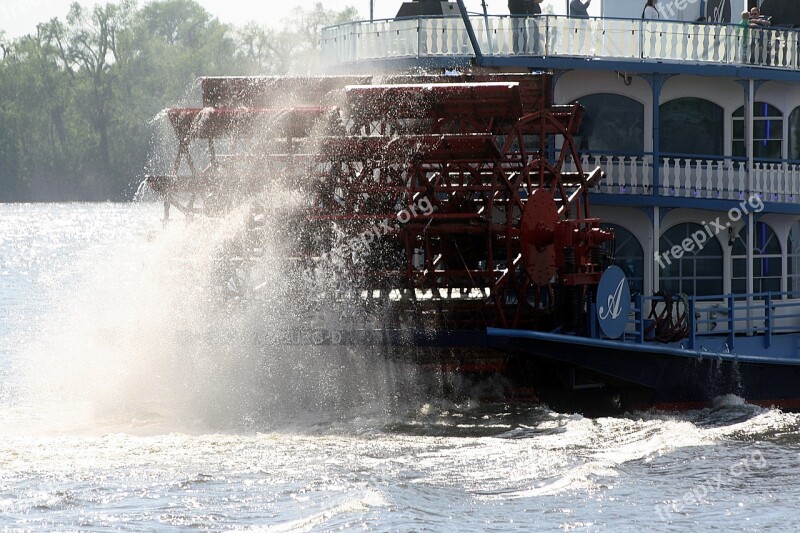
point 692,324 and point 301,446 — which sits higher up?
point 692,324

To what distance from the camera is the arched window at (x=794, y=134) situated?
13.9m

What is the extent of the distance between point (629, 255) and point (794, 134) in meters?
2.18

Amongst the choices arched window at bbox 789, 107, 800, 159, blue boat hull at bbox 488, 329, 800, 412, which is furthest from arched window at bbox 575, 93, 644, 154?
blue boat hull at bbox 488, 329, 800, 412

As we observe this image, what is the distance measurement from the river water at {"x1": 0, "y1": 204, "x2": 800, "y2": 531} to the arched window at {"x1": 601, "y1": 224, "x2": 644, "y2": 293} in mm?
1588

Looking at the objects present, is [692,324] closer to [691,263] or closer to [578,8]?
[691,263]

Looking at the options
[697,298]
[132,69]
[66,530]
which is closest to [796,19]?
[697,298]

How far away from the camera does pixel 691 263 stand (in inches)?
534

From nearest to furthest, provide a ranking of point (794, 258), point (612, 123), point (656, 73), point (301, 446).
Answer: point (301, 446) < point (656, 73) < point (612, 123) < point (794, 258)

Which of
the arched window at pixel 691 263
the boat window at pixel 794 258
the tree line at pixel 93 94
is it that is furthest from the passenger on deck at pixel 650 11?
the tree line at pixel 93 94

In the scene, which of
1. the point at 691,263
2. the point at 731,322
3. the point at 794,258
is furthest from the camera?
the point at 794,258

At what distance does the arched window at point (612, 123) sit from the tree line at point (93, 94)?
41604 millimetres

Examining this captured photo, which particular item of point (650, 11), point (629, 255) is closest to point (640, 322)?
point (629, 255)

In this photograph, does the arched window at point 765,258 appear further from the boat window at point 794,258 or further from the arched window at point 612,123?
the arched window at point 612,123

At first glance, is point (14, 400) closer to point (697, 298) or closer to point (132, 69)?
point (697, 298)
